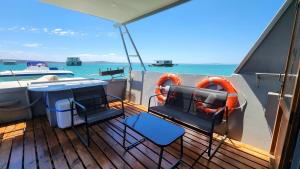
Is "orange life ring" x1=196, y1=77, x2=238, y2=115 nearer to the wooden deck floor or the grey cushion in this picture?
the wooden deck floor

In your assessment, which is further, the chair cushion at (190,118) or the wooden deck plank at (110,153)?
the chair cushion at (190,118)

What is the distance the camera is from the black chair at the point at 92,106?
1.87 m

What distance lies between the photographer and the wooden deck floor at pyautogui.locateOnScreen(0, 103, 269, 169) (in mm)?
1454

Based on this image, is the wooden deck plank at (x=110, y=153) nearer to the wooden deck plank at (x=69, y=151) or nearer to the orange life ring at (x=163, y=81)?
the wooden deck plank at (x=69, y=151)

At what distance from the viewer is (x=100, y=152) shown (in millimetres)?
1639

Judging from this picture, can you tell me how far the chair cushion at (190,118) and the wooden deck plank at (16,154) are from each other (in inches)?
65.3

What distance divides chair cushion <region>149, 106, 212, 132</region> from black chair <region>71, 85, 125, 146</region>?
0.63 m

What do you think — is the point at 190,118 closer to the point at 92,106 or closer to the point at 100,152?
the point at 100,152

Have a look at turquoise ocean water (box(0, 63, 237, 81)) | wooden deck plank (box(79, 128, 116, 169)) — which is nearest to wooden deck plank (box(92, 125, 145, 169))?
wooden deck plank (box(79, 128, 116, 169))

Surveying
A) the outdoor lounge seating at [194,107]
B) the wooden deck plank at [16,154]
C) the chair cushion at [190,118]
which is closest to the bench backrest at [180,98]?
the outdoor lounge seating at [194,107]

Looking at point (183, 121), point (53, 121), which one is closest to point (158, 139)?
point (183, 121)

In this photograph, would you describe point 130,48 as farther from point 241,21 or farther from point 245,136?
point 241,21

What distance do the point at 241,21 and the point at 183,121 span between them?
427 centimetres

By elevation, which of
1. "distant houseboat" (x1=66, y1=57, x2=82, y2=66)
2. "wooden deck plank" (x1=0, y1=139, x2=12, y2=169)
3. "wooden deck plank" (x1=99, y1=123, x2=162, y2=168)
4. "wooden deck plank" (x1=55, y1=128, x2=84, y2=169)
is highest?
"distant houseboat" (x1=66, y1=57, x2=82, y2=66)
